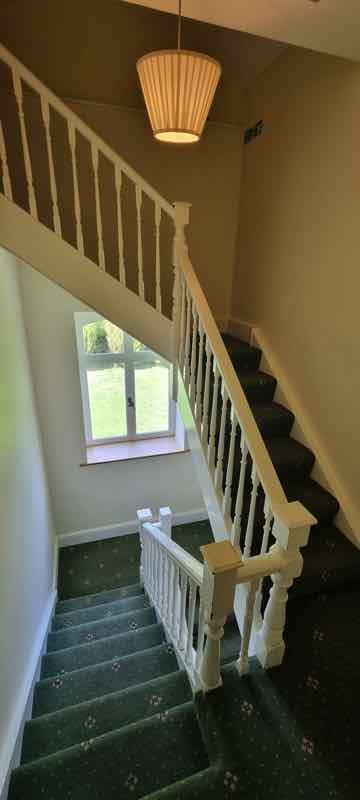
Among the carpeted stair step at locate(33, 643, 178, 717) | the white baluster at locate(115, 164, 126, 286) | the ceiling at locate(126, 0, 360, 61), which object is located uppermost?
the ceiling at locate(126, 0, 360, 61)

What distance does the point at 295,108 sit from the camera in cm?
225

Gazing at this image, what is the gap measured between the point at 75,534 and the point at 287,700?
9.08 feet

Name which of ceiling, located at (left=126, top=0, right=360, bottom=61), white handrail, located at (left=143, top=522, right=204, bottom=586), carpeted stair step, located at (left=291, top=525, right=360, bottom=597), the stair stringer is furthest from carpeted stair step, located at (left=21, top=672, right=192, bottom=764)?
ceiling, located at (left=126, top=0, right=360, bottom=61)

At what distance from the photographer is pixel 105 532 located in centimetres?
376

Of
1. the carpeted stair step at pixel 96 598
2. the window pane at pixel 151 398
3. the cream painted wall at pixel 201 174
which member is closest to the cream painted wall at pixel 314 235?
the cream painted wall at pixel 201 174

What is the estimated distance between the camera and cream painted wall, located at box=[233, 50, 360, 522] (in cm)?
188

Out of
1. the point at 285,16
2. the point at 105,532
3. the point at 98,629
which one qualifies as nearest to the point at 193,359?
the point at 285,16

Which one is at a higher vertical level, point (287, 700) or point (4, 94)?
point (4, 94)

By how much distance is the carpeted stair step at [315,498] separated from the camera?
198 cm

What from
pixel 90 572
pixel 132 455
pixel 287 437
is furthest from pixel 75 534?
pixel 287 437

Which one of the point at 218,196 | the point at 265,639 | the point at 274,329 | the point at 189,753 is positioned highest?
the point at 218,196

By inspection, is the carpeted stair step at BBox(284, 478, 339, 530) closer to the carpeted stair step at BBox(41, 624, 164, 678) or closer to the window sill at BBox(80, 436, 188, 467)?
the carpeted stair step at BBox(41, 624, 164, 678)

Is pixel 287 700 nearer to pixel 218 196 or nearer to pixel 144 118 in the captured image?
pixel 218 196

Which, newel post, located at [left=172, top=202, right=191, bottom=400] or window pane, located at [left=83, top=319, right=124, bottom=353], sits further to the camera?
window pane, located at [left=83, top=319, right=124, bottom=353]
